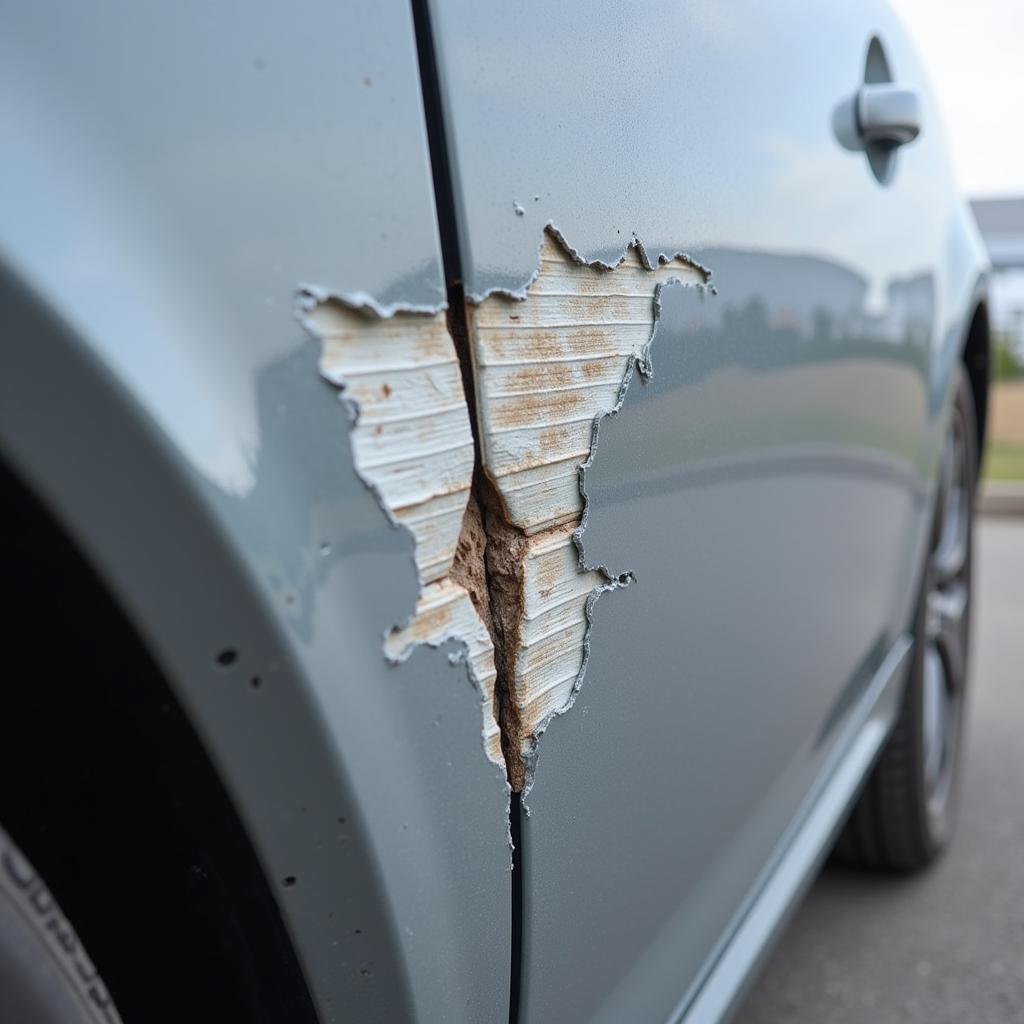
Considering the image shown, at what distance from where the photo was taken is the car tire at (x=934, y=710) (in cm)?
201

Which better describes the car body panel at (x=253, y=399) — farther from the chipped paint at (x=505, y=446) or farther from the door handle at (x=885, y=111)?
the door handle at (x=885, y=111)

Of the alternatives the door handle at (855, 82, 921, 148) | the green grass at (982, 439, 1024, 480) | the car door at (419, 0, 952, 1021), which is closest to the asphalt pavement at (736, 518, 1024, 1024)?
the car door at (419, 0, 952, 1021)

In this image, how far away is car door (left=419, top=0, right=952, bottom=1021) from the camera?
690 millimetres

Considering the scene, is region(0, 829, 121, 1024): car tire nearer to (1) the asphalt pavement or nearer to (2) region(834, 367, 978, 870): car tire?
(1) the asphalt pavement

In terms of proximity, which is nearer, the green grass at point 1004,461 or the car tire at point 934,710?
the car tire at point 934,710

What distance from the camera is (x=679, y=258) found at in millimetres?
854

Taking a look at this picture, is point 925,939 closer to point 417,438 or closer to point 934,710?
point 934,710

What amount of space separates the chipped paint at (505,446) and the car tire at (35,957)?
20cm

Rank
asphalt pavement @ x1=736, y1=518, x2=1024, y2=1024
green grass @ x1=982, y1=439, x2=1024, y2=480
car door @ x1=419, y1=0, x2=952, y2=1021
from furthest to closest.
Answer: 1. green grass @ x1=982, y1=439, x2=1024, y2=480
2. asphalt pavement @ x1=736, y1=518, x2=1024, y2=1024
3. car door @ x1=419, y1=0, x2=952, y2=1021

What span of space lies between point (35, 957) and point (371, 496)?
0.26 meters

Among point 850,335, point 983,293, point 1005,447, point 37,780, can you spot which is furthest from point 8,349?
point 1005,447

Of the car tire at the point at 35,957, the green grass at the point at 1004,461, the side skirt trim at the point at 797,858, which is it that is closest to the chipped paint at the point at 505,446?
the car tire at the point at 35,957

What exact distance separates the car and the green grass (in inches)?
252

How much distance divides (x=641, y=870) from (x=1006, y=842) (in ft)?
5.92
